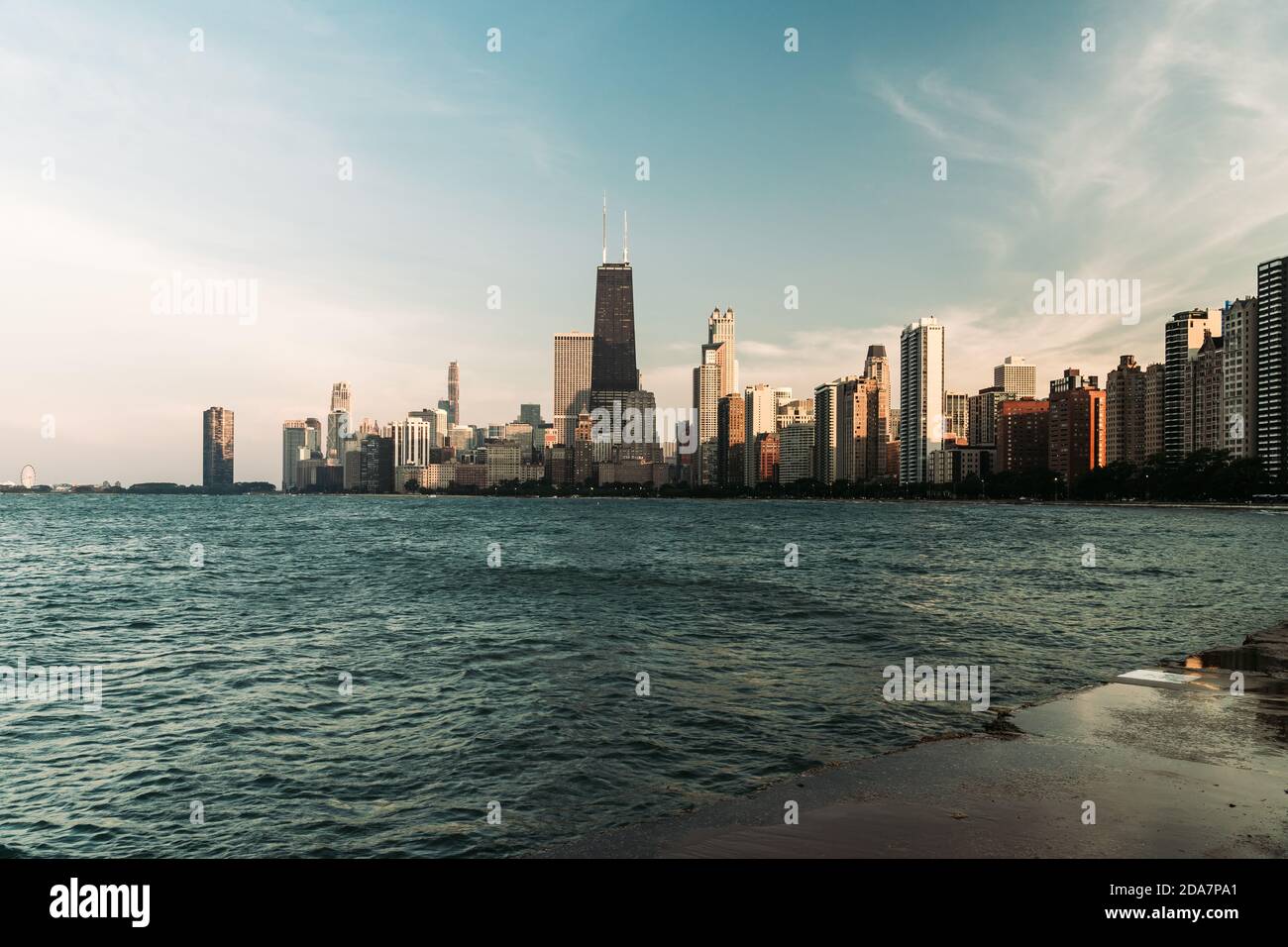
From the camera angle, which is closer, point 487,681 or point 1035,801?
point 1035,801

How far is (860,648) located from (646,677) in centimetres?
814

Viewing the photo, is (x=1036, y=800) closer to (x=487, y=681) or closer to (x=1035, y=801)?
(x=1035, y=801)

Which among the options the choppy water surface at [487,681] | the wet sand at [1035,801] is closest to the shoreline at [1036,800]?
the wet sand at [1035,801]

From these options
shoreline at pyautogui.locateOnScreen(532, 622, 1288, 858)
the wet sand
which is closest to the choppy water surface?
shoreline at pyautogui.locateOnScreen(532, 622, 1288, 858)

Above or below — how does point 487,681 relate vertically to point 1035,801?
below

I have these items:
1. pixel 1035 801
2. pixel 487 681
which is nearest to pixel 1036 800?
pixel 1035 801

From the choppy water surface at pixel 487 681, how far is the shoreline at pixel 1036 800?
200 centimetres

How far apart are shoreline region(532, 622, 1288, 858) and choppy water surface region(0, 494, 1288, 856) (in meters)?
2.00

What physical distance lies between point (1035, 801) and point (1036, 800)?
0.05 metres

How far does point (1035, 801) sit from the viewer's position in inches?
406

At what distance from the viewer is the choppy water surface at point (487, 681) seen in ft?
41.8
